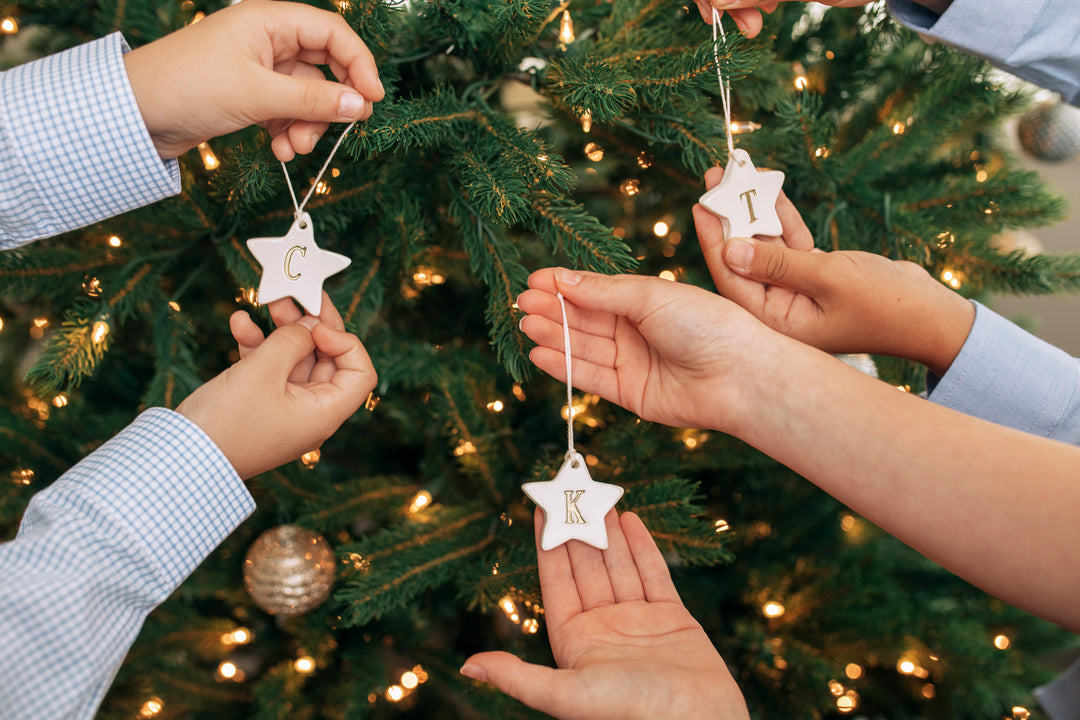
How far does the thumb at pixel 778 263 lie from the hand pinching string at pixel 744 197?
0.02 meters

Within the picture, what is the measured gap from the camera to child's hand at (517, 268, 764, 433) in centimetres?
78

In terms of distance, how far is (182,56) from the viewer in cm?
70

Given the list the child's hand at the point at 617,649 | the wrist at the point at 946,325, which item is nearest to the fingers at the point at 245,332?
the child's hand at the point at 617,649

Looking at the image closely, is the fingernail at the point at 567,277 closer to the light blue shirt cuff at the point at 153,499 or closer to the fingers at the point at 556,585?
the fingers at the point at 556,585

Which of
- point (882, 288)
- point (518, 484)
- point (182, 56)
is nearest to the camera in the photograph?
point (182, 56)

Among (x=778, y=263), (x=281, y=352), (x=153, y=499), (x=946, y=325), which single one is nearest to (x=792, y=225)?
(x=778, y=263)

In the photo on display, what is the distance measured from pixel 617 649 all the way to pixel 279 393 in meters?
0.51

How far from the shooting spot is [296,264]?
2.60 feet

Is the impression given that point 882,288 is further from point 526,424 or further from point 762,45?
point 526,424

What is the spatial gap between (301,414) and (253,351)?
102mm

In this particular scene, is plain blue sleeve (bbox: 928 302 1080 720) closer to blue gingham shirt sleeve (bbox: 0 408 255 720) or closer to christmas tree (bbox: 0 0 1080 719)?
christmas tree (bbox: 0 0 1080 719)

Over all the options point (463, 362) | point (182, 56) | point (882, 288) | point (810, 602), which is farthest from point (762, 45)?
point (810, 602)

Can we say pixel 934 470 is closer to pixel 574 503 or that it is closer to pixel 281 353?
pixel 574 503

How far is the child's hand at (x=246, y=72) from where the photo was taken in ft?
2.29
